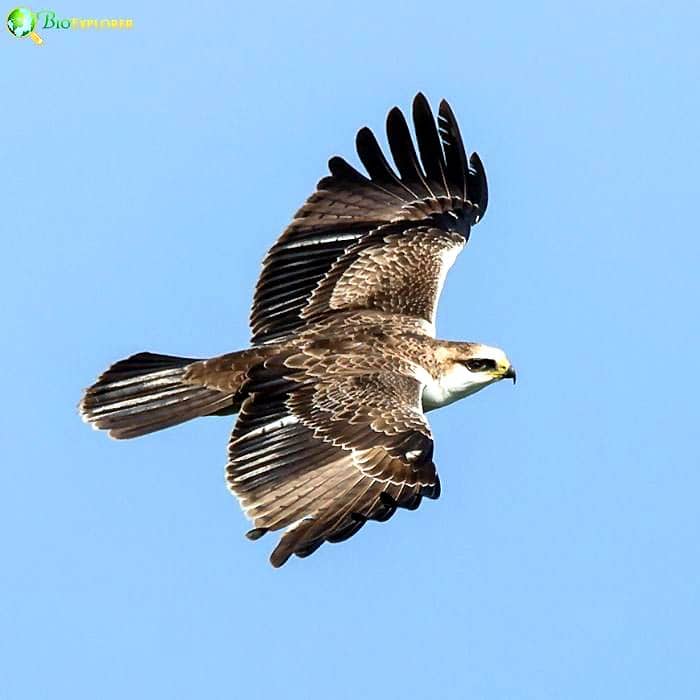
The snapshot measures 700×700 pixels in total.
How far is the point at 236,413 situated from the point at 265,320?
1.34 meters

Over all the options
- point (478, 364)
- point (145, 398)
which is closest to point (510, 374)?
point (478, 364)

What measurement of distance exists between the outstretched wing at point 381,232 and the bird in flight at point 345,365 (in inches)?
0.5

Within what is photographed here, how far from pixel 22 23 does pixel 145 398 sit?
7588 millimetres

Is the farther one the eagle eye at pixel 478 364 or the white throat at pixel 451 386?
the eagle eye at pixel 478 364

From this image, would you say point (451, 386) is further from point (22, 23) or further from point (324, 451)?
point (22, 23)

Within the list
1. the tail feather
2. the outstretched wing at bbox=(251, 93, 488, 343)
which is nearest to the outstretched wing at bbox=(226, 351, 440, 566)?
the tail feather

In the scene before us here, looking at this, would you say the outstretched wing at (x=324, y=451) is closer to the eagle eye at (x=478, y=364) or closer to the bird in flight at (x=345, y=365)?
the bird in flight at (x=345, y=365)

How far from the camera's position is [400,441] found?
1503 cm

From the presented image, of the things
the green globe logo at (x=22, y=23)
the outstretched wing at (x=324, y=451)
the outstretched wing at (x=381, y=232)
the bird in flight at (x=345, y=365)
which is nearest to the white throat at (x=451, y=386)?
the bird in flight at (x=345, y=365)

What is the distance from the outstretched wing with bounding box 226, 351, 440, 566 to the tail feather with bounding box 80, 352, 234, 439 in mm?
617

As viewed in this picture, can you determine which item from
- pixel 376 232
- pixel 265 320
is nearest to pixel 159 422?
pixel 265 320

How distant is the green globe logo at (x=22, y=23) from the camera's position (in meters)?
22.2

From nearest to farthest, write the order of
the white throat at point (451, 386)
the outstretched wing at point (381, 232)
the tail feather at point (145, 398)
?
1. the tail feather at point (145, 398)
2. the white throat at point (451, 386)
3. the outstretched wing at point (381, 232)

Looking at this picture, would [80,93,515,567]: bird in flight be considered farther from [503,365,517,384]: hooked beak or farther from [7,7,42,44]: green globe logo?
[7,7,42,44]: green globe logo
